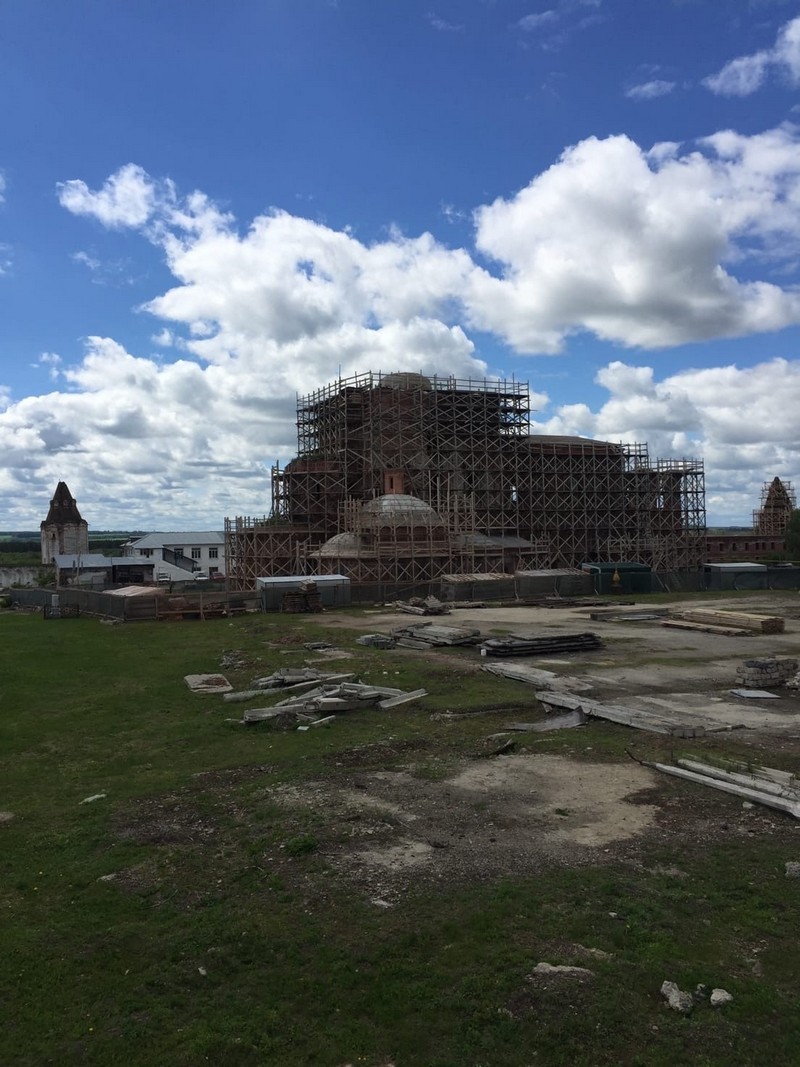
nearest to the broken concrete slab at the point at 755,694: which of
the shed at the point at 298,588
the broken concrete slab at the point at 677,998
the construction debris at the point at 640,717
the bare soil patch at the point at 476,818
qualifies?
the construction debris at the point at 640,717

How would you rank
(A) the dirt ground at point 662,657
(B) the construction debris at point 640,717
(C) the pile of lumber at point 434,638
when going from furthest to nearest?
1. (C) the pile of lumber at point 434,638
2. (A) the dirt ground at point 662,657
3. (B) the construction debris at point 640,717

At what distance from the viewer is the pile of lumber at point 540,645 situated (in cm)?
2558

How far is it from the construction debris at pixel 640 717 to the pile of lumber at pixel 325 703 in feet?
12.1

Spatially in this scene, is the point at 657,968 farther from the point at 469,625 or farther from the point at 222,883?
the point at 469,625

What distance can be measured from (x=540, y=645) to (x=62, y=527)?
81270 millimetres

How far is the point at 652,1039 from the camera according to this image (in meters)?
5.92

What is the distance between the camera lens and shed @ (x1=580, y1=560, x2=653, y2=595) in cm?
5066

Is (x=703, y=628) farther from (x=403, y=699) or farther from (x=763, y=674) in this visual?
(x=403, y=699)

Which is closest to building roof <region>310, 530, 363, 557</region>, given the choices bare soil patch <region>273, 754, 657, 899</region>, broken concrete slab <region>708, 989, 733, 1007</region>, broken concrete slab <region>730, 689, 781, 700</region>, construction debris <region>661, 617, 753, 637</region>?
construction debris <region>661, 617, 753, 637</region>

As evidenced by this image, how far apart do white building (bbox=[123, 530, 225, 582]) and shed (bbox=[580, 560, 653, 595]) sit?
156 feet

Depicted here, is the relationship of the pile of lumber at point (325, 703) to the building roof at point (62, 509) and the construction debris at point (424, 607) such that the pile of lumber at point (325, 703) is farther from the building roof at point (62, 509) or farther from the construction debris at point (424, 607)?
the building roof at point (62, 509)

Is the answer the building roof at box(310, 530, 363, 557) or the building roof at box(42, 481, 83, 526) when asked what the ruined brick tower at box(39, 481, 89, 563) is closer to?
the building roof at box(42, 481, 83, 526)

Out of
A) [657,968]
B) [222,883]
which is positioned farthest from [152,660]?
[657,968]

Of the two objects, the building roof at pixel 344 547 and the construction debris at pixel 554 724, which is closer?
the construction debris at pixel 554 724
